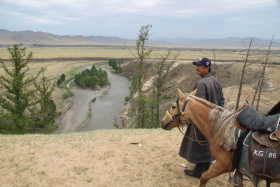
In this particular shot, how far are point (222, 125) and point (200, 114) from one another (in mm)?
447

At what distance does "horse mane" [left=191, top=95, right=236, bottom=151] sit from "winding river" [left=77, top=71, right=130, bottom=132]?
48.8 ft

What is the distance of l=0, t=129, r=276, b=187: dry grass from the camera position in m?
4.96

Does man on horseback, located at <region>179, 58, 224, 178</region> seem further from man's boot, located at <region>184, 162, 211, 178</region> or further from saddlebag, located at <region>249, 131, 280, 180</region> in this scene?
saddlebag, located at <region>249, 131, 280, 180</region>

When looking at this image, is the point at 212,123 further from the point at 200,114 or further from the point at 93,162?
the point at 93,162

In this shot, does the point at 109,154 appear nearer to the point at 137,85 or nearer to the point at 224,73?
the point at 137,85

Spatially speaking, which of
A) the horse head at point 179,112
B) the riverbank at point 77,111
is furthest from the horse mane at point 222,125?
the riverbank at point 77,111

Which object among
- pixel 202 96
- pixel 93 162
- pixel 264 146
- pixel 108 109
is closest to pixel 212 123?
pixel 202 96

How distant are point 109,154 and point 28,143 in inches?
113

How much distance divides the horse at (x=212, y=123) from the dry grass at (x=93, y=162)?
137cm

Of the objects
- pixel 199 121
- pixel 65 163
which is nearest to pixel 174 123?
pixel 199 121

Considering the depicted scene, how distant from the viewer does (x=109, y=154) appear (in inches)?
247

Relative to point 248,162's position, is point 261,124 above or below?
above

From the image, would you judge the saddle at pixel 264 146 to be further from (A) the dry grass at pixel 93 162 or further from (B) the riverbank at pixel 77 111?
(B) the riverbank at pixel 77 111

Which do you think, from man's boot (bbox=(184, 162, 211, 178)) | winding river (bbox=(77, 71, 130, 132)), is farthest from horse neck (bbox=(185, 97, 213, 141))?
Result: winding river (bbox=(77, 71, 130, 132))
